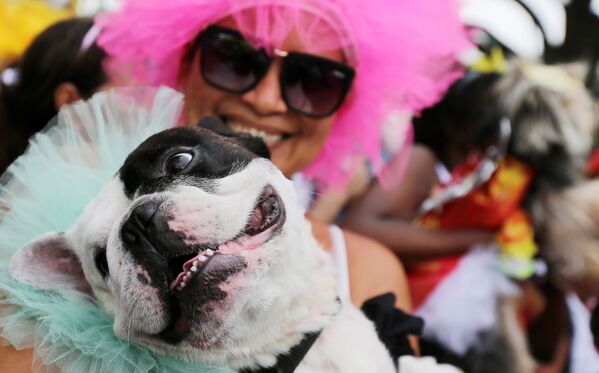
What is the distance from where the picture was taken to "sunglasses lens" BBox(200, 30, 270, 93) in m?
1.78

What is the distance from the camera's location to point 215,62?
1811 mm

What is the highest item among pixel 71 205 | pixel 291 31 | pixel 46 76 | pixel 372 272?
pixel 291 31

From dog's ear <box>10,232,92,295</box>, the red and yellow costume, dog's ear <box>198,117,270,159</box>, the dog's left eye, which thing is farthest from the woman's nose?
the red and yellow costume

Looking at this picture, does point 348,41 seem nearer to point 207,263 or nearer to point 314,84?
point 314,84

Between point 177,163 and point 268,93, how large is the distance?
709 millimetres

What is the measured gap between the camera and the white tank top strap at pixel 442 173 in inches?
117

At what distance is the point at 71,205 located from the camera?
133 centimetres

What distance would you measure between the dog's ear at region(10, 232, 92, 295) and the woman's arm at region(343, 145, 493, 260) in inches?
64.0

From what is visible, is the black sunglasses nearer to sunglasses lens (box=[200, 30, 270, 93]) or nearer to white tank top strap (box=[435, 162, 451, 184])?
sunglasses lens (box=[200, 30, 270, 93])

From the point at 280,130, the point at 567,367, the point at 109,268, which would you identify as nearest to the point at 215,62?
the point at 280,130

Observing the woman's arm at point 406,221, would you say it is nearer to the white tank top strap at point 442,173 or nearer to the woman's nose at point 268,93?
the white tank top strap at point 442,173

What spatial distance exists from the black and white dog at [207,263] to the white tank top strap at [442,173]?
175 centimetres

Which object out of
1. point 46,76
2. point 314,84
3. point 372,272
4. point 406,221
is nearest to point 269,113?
point 314,84

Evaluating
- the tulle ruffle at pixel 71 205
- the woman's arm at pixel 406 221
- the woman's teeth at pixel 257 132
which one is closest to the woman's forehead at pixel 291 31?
the woman's teeth at pixel 257 132
